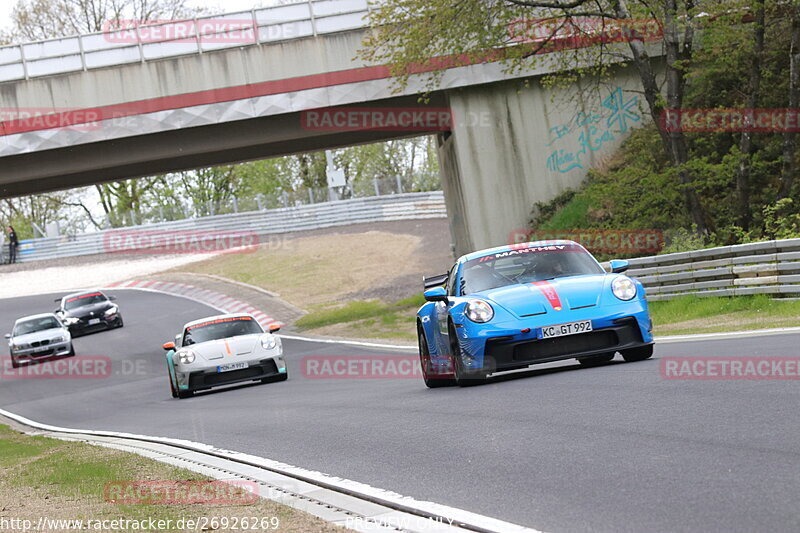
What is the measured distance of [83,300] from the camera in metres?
36.3

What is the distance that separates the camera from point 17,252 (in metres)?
62.5

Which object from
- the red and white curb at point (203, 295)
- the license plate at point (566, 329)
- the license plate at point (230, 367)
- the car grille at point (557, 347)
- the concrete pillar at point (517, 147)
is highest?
the concrete pillar at point (517, 147)

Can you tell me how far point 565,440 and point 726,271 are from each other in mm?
12415

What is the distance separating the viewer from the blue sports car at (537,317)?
10.5 m

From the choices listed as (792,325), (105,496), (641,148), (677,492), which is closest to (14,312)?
(641,148)

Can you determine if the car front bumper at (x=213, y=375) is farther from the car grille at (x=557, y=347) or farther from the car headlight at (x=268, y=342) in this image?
the car grille at (x=557, y=347)

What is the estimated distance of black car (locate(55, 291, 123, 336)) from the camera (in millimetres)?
35125

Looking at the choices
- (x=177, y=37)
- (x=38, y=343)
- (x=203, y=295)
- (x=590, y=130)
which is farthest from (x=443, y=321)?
(x=203, y=295)

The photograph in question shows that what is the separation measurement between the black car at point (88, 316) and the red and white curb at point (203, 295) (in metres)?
3.73

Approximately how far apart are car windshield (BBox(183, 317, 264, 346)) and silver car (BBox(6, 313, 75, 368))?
42.0 ft

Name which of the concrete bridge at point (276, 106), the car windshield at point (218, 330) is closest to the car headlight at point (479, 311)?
the car windshield at point (218, 330)

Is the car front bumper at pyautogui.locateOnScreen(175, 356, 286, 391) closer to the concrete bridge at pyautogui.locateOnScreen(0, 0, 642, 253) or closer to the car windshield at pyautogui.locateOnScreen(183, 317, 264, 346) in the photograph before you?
the car windshield at pyautogui.locateOnScreen(183, 317, 264, 346)

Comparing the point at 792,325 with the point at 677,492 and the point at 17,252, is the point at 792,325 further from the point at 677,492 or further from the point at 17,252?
the point at 17,252

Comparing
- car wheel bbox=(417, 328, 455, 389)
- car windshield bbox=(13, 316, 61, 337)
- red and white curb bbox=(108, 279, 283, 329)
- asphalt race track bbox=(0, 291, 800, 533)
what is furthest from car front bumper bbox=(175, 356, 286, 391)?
red and white curb bbox=(108, 279, 283, 329)
